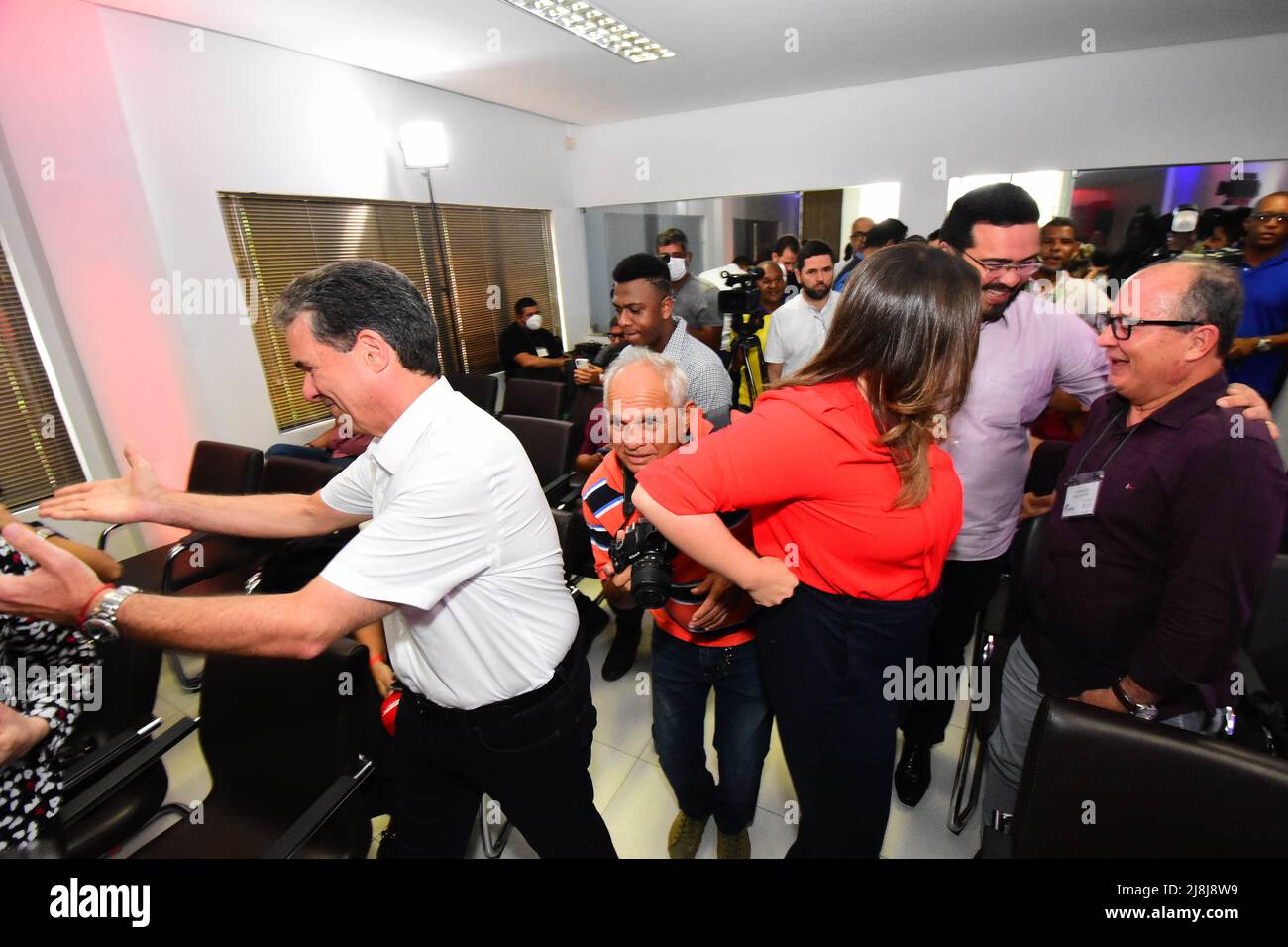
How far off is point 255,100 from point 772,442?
460 cm

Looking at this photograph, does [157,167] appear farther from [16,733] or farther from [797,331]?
[797,331]

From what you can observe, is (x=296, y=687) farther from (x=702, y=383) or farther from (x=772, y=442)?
(x=702, y=383)

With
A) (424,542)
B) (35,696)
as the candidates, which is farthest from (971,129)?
(35,696)

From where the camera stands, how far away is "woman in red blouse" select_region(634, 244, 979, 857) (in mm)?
883

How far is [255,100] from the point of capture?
3.58 meters

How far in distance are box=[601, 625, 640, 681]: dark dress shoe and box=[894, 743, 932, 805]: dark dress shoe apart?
1.22 m

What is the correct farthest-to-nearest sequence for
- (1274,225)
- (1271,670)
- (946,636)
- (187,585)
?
1. (1274,225)
2. (187,585)
3. (946,636)
4. (1271,670)

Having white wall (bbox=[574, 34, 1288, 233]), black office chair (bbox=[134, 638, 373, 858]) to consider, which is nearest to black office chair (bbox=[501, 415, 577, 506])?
black office chair (bbox=[134, 638, 373, 858])

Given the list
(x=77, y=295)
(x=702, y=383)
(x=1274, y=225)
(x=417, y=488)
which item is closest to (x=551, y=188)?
(x=77, y=295)

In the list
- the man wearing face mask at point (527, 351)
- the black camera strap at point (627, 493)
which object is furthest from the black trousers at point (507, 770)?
the man wearing face mask at point (527, 351)

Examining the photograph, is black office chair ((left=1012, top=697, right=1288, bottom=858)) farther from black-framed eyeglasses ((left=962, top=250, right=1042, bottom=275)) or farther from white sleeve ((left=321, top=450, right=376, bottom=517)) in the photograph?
white sleeve ((left=321, top=450, right=376, bottom=517))

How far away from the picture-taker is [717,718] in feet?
4.90

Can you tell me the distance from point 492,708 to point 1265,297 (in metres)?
4.32

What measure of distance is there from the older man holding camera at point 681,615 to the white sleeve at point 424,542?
1.01ft
